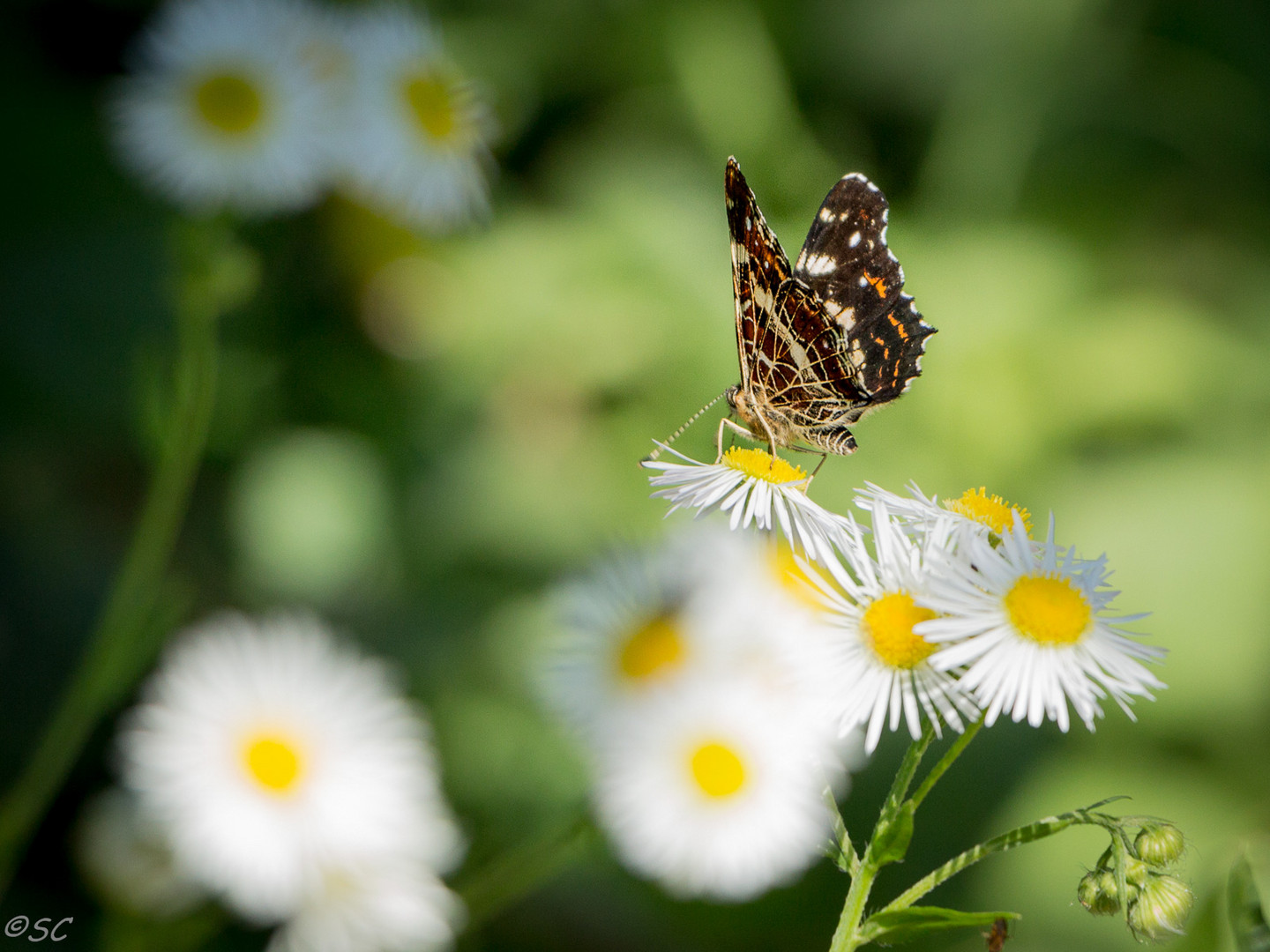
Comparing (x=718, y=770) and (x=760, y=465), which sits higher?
(x=760, y=465)

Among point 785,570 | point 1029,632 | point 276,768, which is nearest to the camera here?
point 1029,632

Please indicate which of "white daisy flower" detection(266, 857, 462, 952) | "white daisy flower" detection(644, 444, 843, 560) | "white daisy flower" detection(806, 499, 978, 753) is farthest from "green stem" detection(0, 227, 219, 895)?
"white daisy flower" detection(806, 499, 978, 753)

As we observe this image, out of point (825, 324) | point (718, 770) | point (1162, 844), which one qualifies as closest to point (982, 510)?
point (1162, 844)

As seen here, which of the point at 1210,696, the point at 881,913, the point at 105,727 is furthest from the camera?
the point at 1210,696

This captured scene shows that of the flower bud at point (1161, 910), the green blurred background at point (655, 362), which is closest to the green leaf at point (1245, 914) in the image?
the flower bud at point (1161, 910)

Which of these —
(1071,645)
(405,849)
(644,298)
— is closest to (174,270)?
(405,849)

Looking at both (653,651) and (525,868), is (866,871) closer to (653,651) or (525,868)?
(525,868)

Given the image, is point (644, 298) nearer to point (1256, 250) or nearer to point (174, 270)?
point (174, 270)

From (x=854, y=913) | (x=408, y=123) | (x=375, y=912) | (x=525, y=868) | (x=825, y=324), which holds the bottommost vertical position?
(x=375, y=912)
